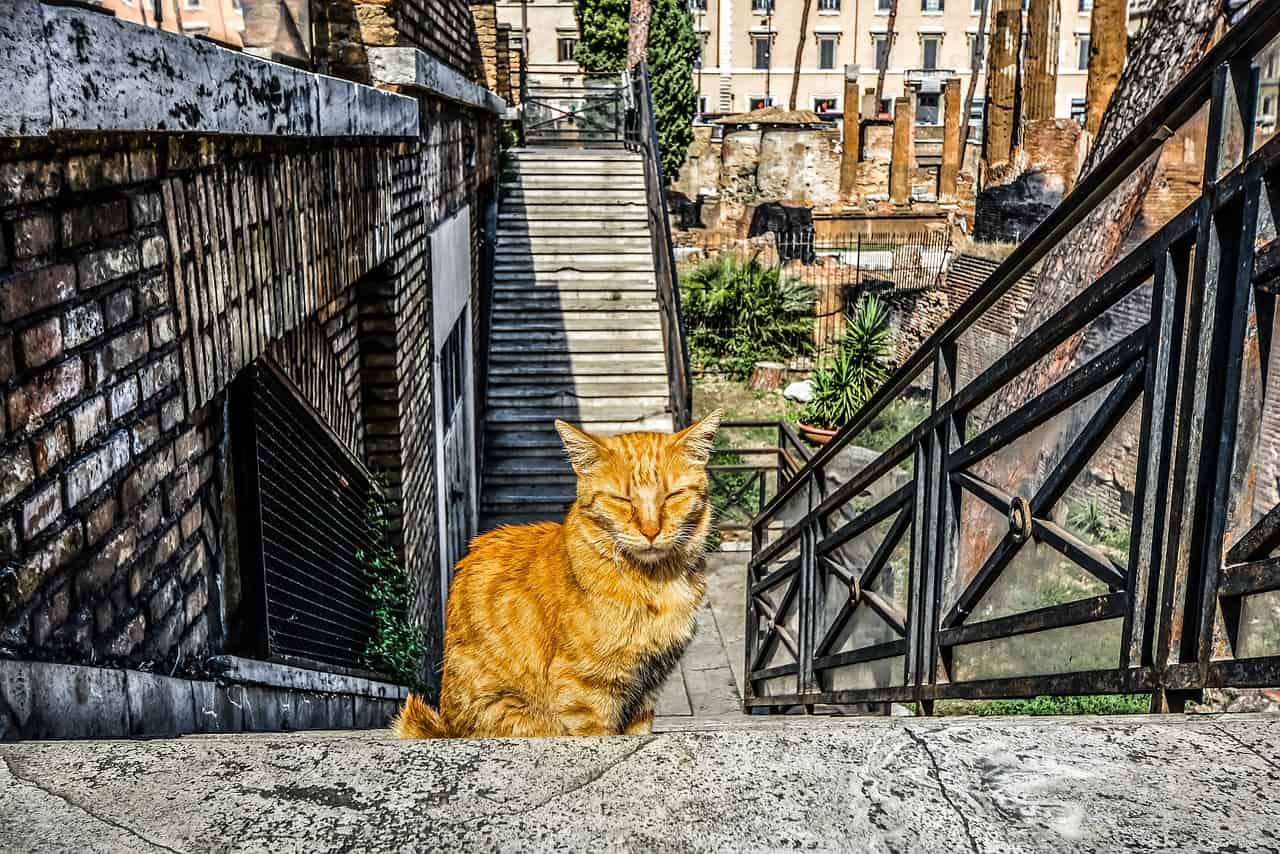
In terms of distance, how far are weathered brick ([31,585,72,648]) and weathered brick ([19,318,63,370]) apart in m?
0.44

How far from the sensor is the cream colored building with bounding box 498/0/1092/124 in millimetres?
50406

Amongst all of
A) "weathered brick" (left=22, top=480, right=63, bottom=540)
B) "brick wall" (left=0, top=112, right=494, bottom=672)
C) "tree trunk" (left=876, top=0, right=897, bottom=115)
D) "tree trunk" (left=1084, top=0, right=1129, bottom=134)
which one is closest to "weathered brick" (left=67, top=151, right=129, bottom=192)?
"brick wall" (left=0, top=112, right=494, bottom=672)

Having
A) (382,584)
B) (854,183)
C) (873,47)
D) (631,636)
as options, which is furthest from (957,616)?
(873,47)

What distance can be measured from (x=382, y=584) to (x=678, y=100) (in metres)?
25.7

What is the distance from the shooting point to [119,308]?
230cm

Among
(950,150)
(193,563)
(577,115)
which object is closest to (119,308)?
(193,563)

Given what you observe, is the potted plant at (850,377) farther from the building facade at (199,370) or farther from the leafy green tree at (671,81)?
the leafy green tree at (671,81)

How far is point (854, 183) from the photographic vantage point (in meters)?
33.7

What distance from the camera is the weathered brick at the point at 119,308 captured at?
7.39ft

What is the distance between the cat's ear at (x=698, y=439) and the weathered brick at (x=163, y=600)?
1.83m

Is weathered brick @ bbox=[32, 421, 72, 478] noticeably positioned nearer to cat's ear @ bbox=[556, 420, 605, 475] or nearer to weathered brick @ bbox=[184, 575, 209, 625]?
weathered brick @ bbox=[184, 575, 209, 625]

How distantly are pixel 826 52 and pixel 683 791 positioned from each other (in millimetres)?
54217

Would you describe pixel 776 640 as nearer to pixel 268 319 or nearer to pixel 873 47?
pixel 268 319

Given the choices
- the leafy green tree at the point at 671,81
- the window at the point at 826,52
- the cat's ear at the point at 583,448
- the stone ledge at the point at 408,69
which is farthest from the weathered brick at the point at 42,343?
the window at the point at 826,52
